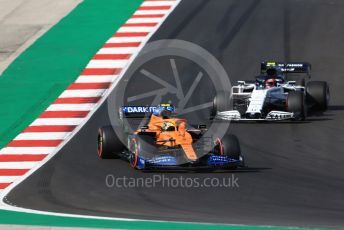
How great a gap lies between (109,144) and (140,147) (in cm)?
126

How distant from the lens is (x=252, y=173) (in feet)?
71.0

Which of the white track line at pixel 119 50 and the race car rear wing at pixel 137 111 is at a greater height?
the white track line at pixel 119 50

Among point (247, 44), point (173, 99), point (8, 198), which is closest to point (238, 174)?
point (8, 198)

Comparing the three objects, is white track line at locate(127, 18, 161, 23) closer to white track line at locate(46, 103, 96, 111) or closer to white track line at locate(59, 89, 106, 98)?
white track line at locate(59, 89, 106, 98)

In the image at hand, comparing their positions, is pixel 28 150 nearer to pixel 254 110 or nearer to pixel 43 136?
pixel 43 136

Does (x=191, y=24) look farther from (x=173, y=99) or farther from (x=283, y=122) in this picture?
(x=283, y=122)

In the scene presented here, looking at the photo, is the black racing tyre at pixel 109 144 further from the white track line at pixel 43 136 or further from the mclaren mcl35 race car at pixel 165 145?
the white track line at pixel 43 136

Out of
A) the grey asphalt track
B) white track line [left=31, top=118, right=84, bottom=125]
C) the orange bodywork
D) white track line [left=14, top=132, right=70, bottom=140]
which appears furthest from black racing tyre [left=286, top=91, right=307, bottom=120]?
white track line [left=14, top=132, right=70, bottom=140]

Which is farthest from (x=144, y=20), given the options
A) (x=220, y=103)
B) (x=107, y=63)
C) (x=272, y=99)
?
(x=272, y=99)

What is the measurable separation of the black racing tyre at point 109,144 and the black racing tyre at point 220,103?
454cm

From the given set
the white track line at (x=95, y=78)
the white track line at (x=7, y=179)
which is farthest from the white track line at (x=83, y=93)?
the white track line at (x=7, y=179)

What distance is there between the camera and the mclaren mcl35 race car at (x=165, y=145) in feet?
70.7

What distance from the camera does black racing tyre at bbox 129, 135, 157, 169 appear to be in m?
21.7

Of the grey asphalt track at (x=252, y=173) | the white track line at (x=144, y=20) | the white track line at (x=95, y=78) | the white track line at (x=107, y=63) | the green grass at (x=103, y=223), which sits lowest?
the green grass at (x=103, y=223)
